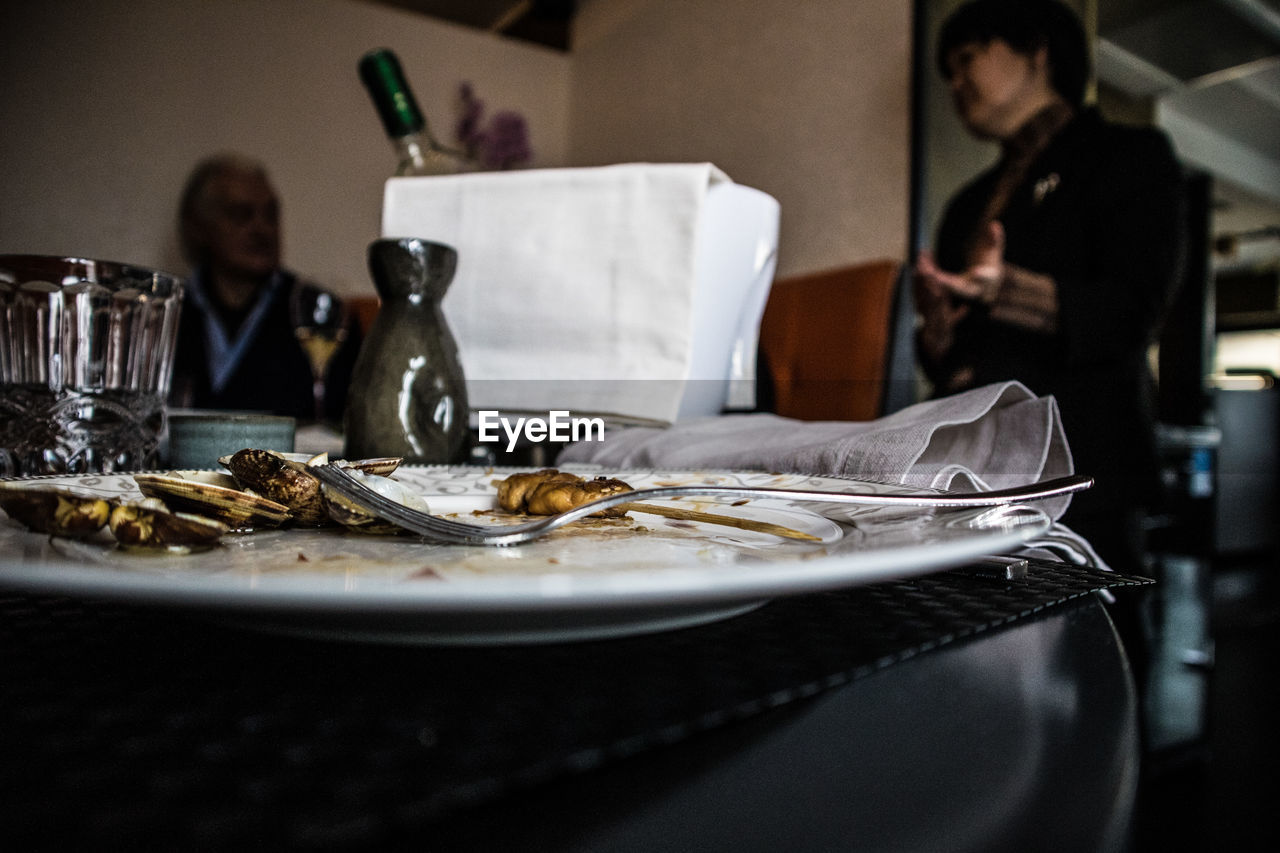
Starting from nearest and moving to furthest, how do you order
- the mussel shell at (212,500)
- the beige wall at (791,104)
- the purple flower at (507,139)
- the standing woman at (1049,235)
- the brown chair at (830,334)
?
1. the mussel shell at (212,500)
2. the brown chair at (830,334)
3. the standing woman at (1049,235)
4. the beige wall at (791,104)
5. the purple flower at (507,139)

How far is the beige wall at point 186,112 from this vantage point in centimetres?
240

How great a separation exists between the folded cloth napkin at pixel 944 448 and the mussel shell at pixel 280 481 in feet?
0.65

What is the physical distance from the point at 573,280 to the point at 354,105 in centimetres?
270

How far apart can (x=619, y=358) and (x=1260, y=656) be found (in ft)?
6.09

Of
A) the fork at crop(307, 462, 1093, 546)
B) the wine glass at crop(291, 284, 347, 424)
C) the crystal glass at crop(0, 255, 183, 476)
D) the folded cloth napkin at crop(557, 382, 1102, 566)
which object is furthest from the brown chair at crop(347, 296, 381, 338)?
the fork at crop(307, 462, 1093, 546)

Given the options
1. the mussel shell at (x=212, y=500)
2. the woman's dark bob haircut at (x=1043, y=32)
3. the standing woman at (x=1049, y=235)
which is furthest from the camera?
the woman's dark bob haircut at (x=1043, y=32)

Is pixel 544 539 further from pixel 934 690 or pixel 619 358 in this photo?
pixel 619 358

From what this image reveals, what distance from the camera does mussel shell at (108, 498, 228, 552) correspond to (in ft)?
0.53

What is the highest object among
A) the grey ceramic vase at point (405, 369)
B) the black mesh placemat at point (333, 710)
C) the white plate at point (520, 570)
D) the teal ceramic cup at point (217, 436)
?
the grey ceramic vase at point (405, 369)

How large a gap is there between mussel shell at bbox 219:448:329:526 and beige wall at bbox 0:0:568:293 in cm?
276

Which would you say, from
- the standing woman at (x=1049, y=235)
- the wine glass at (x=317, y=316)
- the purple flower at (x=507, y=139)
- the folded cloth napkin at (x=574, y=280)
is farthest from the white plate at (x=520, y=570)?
the purple flower at (x=507, y=139)

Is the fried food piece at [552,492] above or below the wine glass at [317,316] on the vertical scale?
below

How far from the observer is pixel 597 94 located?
3043 millimetres

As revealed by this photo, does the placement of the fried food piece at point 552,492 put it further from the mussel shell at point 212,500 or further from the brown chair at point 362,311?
the brown chair at point 362,311
